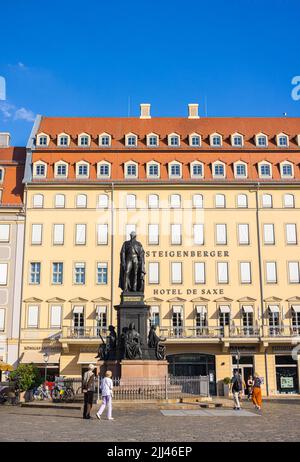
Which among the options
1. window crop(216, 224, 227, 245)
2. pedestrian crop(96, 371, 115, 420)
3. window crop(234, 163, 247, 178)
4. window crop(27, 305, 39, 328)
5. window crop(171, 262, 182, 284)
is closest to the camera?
pedestrian crop(96, 371, 115, 420)

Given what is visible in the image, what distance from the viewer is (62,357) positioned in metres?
44.0

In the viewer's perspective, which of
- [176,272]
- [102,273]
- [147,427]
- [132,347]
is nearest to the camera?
[147,427]

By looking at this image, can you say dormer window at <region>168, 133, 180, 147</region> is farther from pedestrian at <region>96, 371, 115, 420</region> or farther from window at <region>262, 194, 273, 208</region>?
pedestrian at <region>96, 371, 115, 420</region>

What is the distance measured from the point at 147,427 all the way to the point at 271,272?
33.7m

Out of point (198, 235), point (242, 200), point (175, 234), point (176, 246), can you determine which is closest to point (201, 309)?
point (176, 246)

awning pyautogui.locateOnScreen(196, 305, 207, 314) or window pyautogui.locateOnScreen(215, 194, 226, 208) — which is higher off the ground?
window pyautogui.locateOnScreen(215, 194, 226, 208)

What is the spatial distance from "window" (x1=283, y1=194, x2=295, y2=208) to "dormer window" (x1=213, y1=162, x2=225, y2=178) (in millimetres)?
5200

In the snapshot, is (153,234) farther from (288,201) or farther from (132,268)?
(132,268)

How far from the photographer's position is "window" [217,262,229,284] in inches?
1806

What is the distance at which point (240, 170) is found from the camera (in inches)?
1906

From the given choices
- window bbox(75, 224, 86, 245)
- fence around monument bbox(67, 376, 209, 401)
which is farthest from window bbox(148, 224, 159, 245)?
fence around monument bbox(67, 376, 209, 401)

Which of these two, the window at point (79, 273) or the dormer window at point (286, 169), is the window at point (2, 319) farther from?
the dormer window at point (286, 169)

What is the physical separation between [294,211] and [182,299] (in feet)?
37.1
